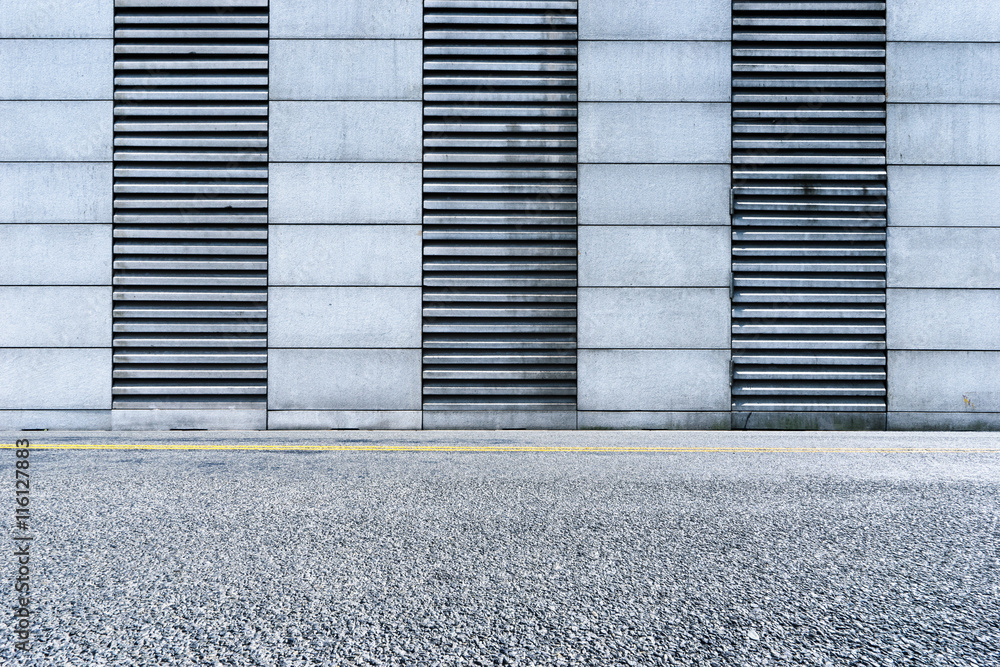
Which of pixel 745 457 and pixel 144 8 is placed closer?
pixel 745 457

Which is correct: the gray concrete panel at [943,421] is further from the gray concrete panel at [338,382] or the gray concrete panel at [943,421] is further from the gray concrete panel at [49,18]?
the gray concrete panel at [49,18]

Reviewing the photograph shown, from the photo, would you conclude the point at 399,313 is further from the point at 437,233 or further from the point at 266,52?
the point at 266,52

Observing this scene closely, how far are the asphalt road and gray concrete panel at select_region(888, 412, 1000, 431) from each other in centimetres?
228

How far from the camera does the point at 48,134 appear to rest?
23.2 ft

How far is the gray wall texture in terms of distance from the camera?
708 cm

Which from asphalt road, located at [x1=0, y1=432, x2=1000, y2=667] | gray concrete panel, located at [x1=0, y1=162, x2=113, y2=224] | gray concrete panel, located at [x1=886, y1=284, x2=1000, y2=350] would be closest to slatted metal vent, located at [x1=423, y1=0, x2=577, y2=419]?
asphalt road, located at [x1=0, y1=432, x2=1000, y2=667]

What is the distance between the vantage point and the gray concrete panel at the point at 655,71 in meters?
7.16

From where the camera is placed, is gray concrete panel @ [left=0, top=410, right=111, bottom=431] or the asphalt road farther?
gray concrete panel @ [left=0, top=410, right=111, bottom=431]

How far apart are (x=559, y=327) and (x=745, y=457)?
262 centimetres

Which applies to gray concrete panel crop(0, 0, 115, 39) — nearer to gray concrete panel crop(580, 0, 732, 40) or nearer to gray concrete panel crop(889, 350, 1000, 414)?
gray concrete panel crop(580, 0, 732, 40)

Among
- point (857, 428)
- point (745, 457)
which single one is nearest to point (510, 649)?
point (745, 457)

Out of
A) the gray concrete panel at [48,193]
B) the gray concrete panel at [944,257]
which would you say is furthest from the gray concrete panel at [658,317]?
the gray concrete panel at [48,193]

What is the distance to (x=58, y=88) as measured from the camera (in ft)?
23.3
